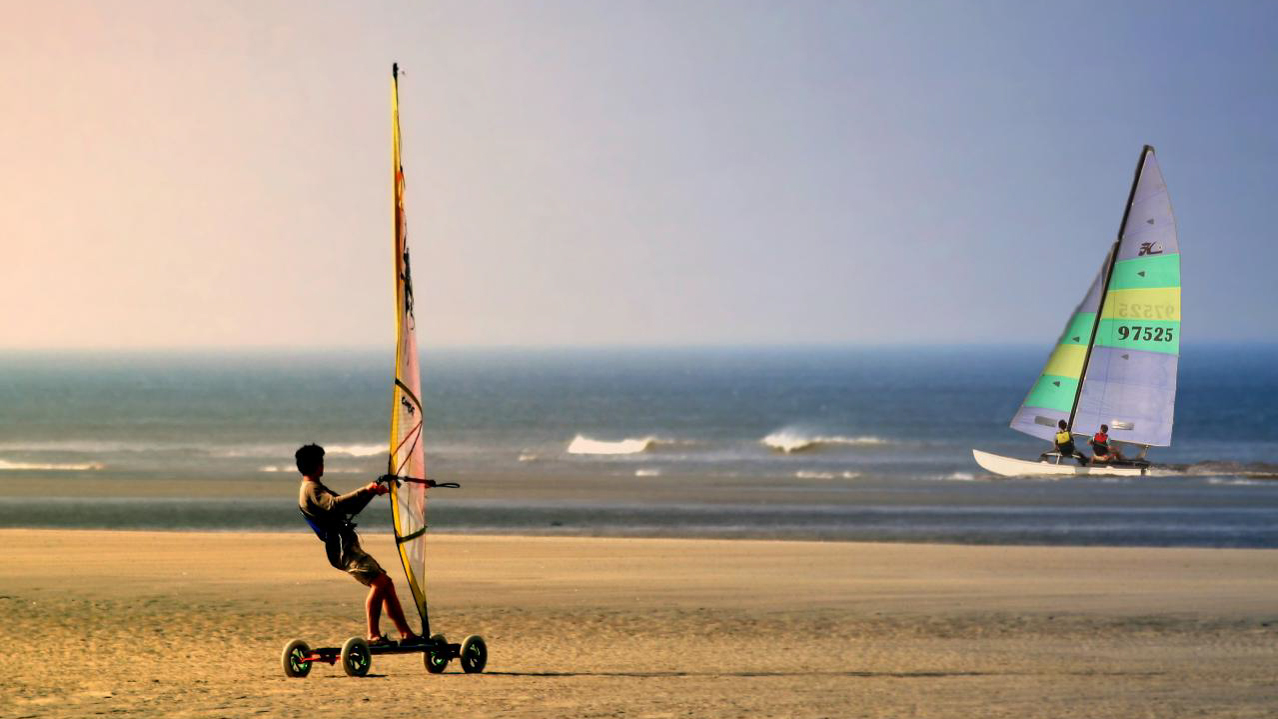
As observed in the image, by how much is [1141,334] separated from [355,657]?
105ft

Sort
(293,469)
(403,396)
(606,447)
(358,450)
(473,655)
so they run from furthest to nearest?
(606,447), (358,450), (293,469), (473,655), (403,396)

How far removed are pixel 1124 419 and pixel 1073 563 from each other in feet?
61.5

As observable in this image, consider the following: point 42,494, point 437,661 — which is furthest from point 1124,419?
point 437,661

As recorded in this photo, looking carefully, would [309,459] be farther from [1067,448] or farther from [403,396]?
[1067,448]

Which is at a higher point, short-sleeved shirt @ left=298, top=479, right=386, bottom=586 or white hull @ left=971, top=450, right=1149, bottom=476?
short-sleeved shirt @ left=298, top=479, right=386, bottom=586

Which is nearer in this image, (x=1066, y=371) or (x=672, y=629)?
(x=672, y=629)

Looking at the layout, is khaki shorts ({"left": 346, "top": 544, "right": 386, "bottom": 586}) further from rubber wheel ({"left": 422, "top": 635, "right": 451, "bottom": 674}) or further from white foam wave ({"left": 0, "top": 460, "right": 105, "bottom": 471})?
white foam wave ({"left": 0, "top": 460, "right": 105, "bottom": 471})

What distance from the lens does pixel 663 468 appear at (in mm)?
51094

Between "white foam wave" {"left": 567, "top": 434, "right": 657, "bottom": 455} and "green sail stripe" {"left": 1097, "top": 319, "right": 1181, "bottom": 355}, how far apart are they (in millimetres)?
26300

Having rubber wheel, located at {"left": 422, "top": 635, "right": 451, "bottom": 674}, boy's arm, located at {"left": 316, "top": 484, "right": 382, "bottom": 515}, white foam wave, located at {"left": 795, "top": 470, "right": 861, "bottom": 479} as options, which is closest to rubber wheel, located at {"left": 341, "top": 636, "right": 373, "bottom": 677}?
rubber wheel, located at {"left": 422, "top": 635, "right": 451, "bottom": 674}

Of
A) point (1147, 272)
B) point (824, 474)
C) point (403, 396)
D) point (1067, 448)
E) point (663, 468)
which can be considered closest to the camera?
point (403, 396)

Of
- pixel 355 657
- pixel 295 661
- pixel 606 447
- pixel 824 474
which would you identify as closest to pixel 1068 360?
pixel 824 474

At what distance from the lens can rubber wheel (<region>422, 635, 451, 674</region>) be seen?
12.1 m

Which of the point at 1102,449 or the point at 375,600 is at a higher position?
the point at 375,600
